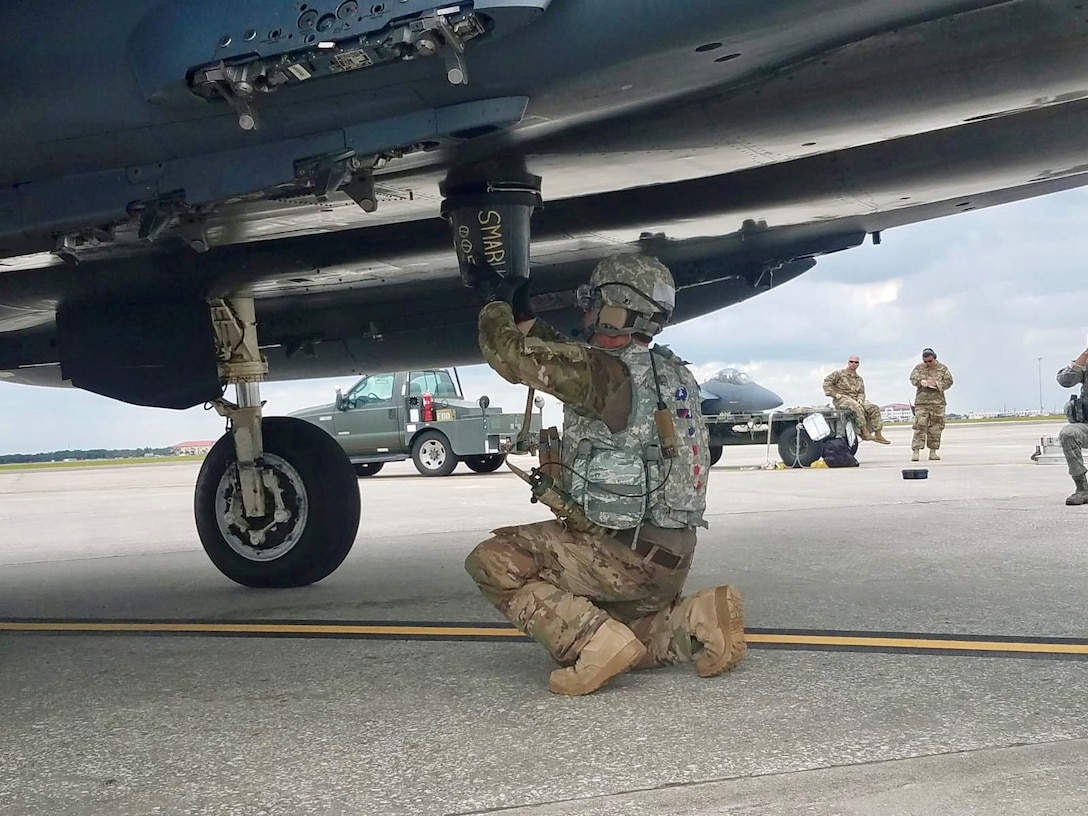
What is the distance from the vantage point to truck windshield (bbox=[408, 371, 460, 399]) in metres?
18.3

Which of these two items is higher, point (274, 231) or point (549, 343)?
point (274, 231)

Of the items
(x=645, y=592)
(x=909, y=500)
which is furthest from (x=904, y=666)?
(x=909, y=500)

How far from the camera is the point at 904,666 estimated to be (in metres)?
3.54

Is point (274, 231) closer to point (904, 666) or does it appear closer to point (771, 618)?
point (771, 618)

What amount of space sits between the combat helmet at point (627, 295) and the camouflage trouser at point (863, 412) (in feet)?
43.3

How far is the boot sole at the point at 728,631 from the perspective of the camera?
11.3 ft

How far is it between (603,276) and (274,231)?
158 centimetres

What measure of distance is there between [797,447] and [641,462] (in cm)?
1356

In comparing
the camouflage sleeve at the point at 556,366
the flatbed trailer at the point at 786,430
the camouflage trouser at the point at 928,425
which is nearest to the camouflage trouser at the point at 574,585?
the camouflage sleeve at the point at 556,366

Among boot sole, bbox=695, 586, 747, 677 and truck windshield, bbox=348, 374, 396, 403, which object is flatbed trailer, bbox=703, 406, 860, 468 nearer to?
truck windshield, bbox=348, 374, 396, 403

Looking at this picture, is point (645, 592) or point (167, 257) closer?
point (645, 592)

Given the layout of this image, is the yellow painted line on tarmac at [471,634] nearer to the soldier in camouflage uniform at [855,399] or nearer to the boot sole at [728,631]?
the boot sole at [728,631]

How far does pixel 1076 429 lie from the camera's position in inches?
336

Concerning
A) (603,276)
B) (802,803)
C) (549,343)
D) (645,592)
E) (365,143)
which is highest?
(365,143)
